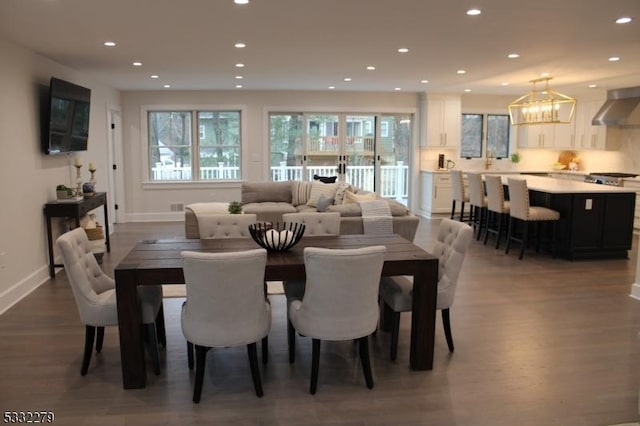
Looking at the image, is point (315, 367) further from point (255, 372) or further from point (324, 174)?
point (324, 174)

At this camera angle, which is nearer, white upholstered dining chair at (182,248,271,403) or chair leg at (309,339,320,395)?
white upholstered dining chair at (182,248,271,403)

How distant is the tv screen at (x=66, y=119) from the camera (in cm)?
562

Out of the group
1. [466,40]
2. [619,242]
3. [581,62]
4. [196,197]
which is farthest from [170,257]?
[196,197]

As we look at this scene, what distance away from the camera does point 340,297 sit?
2.96 m

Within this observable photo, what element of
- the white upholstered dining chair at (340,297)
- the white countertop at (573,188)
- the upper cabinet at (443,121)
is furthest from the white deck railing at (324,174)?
the white upholstered dining chair at (340,297)

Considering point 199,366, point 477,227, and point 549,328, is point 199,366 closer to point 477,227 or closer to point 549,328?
point 549,328

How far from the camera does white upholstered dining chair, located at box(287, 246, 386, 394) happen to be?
2873 millimetres

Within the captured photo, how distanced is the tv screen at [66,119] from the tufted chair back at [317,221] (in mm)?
3201

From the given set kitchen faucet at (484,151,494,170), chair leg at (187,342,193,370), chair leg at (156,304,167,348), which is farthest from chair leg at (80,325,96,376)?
kitchen faucet at (484,151,494,170)

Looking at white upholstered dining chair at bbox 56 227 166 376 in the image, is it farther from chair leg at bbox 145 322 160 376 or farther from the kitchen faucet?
the kitchen faucet

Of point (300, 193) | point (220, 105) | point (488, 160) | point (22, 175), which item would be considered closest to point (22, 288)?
point (22, 175)

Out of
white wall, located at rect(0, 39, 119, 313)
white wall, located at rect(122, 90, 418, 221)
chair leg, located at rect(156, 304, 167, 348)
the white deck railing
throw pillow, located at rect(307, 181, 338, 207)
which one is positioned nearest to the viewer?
chair leg, located at rect(156, 304, 167, 348)

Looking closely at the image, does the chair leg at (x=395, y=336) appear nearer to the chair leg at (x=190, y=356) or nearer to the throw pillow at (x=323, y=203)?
the chair leg at (x=190, y=356)

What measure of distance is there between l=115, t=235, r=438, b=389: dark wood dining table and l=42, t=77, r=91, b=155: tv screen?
277 centimetres
